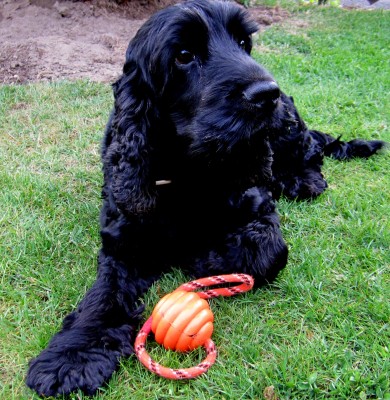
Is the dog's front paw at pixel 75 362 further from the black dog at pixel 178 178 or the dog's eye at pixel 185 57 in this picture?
the dog's eye at pixel 185 57

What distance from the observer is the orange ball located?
2.01 meters

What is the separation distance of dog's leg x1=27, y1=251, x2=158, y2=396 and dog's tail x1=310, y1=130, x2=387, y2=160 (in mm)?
2070

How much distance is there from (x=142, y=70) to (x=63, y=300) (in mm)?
1224

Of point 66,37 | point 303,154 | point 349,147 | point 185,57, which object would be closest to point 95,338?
point 185,57

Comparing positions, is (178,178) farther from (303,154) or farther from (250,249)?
(303,154)

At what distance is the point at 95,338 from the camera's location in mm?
2121

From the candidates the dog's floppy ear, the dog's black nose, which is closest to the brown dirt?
the dog's floppy ear

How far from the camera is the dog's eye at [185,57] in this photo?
7.50ft

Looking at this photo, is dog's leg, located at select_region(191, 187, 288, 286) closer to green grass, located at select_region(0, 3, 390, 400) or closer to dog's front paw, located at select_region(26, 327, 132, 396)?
green grass, located at select_region(0, 3, 390, 400)

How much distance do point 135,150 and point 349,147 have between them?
6.90ft

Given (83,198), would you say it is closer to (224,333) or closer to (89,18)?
(224,333)

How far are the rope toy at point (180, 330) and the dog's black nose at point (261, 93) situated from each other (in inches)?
34.5

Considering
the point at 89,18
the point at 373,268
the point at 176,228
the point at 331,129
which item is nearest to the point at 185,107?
the point at 176,228

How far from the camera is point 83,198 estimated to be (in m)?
3.46
